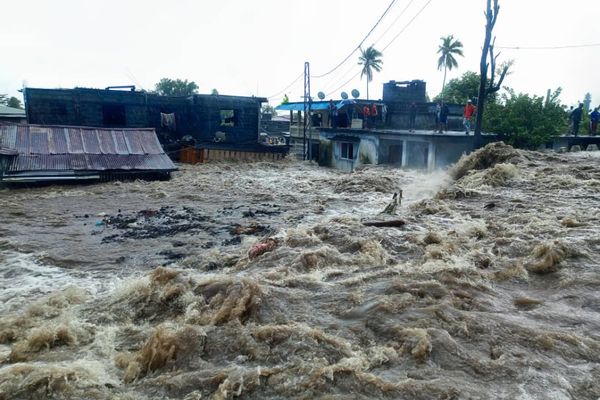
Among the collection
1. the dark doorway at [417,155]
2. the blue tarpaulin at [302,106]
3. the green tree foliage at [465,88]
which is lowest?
the dark doorway at [417,155]

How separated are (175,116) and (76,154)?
37.3ft

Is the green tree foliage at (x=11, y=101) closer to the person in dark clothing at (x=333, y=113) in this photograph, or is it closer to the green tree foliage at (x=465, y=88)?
the person in dark clothing at (x=333, y=113)

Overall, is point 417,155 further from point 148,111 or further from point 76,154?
point 148,111

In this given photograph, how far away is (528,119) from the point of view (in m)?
21.9

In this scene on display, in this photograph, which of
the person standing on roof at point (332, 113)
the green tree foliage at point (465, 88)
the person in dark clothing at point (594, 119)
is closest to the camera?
the person in dark clothing at point (594, 119)

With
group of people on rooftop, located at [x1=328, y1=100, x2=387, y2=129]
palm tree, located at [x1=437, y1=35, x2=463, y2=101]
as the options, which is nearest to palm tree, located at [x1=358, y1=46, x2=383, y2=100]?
palm tree, located at [x1=437, y1=35, x2=463, y2=101]

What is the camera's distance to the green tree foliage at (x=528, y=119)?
852 inches

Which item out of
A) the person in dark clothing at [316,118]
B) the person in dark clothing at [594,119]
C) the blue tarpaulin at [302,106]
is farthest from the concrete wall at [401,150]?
the person in dark clothing at [594,119]

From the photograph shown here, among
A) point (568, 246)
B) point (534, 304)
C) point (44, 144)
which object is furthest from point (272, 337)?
point (44, 144)

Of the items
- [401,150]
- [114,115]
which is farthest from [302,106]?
[114,115]

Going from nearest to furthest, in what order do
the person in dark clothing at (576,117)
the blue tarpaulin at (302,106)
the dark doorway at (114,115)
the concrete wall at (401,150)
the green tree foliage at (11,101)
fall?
1. the concrete wall at (401,150)
2. the person in dark clothing at (576,117)
3. the dark doorway at (114,115)
4. the blue tarpaulin at (302,106)
5. the green tree foliage at (11,101)

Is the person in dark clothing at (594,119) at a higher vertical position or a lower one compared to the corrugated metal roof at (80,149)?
higher

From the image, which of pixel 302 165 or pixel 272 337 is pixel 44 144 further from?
pixel 272 337

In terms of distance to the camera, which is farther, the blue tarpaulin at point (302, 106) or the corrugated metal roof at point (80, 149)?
the blue tarpaulin at point (302, 106)
